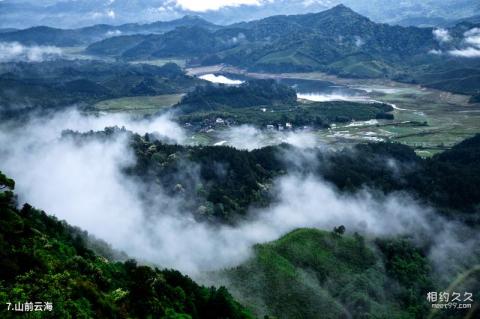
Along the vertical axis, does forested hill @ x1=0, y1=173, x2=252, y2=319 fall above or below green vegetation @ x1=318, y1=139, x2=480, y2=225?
above

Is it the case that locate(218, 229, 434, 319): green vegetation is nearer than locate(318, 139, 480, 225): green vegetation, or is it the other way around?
locate(218, 229, 434, 319): green vegetation

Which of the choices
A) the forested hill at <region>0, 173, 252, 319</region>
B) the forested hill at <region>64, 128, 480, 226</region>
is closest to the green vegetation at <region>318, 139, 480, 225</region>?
the forested hill at <region>64, 128, 480, 226</region>

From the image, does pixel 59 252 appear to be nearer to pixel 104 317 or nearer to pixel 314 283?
pixel 104 317

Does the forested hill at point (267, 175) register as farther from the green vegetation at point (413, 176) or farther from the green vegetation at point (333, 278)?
the green vegetation at point (333, 278)

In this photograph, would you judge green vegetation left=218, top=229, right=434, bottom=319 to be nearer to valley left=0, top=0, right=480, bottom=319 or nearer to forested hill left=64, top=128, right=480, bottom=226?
valley left=0, top=0, right=480, bottom=319

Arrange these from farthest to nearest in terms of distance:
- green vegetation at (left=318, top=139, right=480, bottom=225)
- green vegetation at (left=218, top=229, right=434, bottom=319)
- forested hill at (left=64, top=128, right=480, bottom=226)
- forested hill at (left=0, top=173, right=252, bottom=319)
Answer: green vegetation at (left=318, top=139, right=480, bottom=225)
forested hill at (left=64, top=128, right=480, bottom=226)
green vegetation at (left=218, top=229, right=434, bottom=319)
forested hill at (left=0, top=173, right=252, bottom=319)

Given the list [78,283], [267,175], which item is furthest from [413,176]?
[78,283]

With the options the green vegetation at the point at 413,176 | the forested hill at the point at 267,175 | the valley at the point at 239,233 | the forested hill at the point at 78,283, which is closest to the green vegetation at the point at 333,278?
the valley at the point at 239,233
